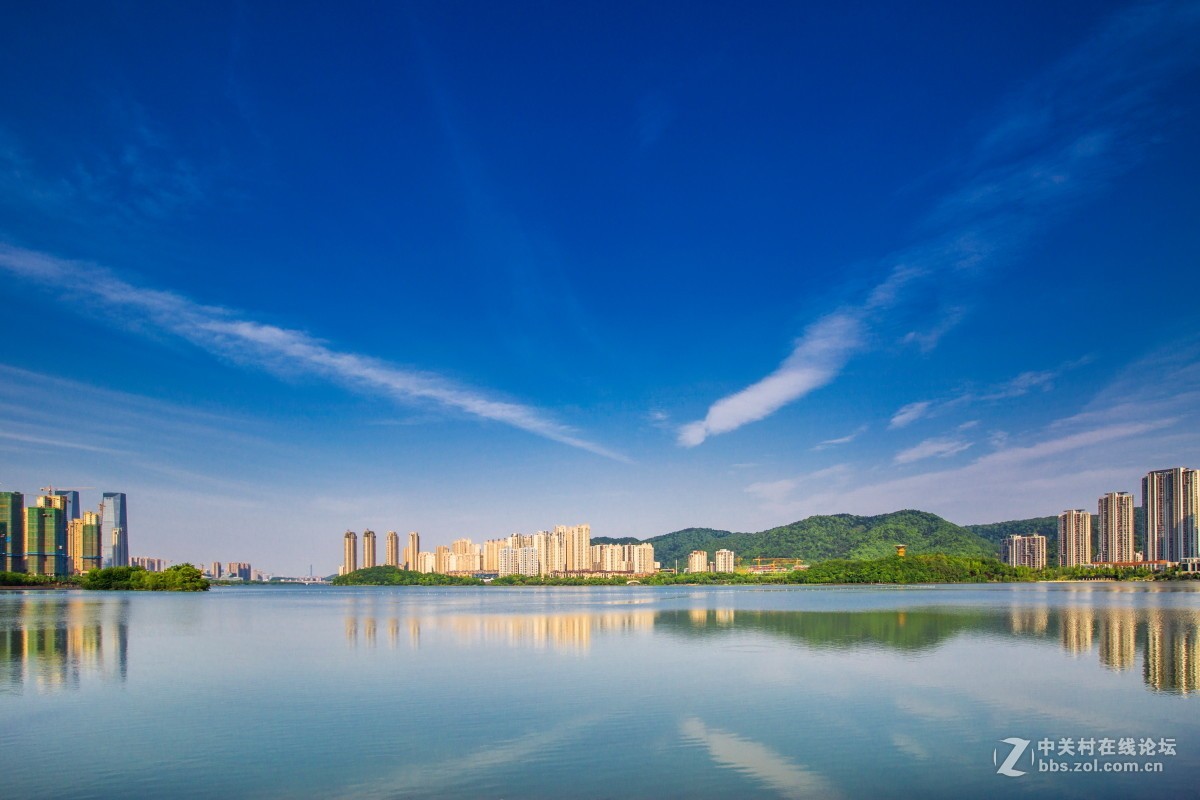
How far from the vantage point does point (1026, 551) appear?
148m

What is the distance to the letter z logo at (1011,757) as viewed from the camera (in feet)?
31.5

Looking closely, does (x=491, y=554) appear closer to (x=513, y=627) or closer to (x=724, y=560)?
(x=724, y=560)

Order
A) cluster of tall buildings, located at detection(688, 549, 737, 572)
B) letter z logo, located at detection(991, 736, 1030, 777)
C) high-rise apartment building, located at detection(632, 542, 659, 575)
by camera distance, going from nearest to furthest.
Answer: letter z logo, located at detection(991, 736, 1030, 777)
cluster of tall buildings, located at detection(688, 549, 737, 572)
high-rise apartment building, located at detection(632, 542, 659, 575)

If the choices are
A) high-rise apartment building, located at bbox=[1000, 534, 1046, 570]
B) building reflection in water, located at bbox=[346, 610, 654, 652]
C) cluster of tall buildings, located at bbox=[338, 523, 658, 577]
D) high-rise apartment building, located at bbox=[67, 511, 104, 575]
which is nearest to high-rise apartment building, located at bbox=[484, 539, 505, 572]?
cluster of tall buildings, located at bbox=[338, 523, 658, 577]

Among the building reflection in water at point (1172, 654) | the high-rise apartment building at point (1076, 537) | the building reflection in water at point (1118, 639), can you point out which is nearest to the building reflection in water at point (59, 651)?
the building reflection in water at point (1172, 654)

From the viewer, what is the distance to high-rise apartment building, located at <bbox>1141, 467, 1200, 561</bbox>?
3824 inches

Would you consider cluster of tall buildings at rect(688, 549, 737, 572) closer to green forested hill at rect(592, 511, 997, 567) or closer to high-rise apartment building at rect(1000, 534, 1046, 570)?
green forested hill at rect(592, 511, 997, 567)

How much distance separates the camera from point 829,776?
938 cm

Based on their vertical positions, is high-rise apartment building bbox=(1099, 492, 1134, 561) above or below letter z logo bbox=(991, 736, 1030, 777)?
below

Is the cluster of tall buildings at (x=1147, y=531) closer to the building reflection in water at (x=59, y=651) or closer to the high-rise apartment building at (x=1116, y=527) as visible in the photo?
the high-rise apartment building at (x=1116, y=527)

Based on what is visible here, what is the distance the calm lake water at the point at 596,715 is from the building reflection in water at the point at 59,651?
0.18 m

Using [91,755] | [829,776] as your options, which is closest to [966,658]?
[829,776]

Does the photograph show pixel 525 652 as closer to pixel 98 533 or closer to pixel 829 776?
pixel 829 776

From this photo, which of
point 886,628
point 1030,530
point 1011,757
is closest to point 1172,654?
point 886,628
